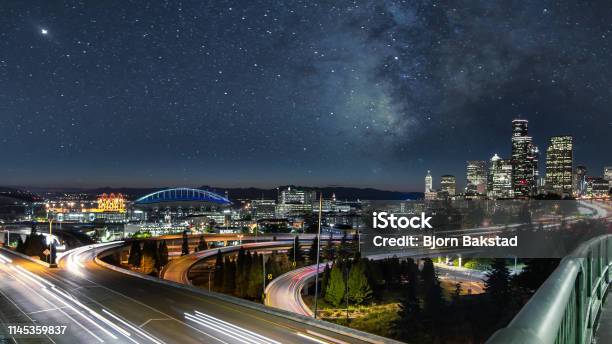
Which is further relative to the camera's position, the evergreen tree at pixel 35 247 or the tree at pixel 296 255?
the tree at pixel 296 255

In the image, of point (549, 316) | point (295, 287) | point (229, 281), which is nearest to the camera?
point (549, 316)

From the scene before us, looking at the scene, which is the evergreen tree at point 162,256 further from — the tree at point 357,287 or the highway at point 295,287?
the tree at point 357,287

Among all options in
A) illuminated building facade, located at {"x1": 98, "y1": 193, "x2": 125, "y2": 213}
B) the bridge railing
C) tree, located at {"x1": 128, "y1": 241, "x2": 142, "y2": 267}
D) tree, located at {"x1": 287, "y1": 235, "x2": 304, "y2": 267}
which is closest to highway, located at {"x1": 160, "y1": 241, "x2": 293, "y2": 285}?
tree, located at {"x1": 128, "y1": 241, "x2": 142, "y2": 267}

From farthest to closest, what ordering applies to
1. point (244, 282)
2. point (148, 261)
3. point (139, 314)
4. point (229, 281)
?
point (148, 261)
point (229, 281)
point (244, 282)
point (139, 314)

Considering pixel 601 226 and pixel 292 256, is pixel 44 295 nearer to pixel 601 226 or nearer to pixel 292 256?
pixel 292 256

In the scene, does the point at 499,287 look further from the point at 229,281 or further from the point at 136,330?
the point at 136,330

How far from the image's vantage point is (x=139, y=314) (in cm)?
1694

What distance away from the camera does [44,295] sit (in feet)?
67.5

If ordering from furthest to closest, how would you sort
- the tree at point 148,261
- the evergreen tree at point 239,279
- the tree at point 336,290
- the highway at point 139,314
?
the tree at point 148,261 → the evergreen tree at point 239,279 → the tree at point 336,290 → the highway at point 139,314

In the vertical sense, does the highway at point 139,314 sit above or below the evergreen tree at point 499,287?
above

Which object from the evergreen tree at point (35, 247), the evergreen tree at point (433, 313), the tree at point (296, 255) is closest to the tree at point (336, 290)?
the evergreen tree at point (433, 313)

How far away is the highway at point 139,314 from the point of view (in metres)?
13.9

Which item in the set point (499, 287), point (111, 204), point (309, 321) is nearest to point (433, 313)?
point (499, 287)

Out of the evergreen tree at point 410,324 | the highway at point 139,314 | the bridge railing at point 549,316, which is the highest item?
the bridge railing at point 549,316
